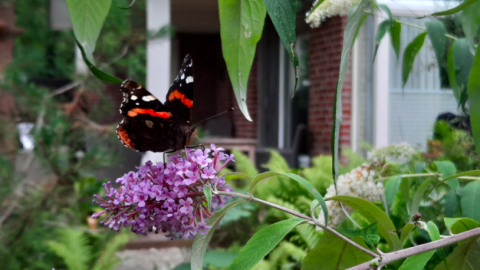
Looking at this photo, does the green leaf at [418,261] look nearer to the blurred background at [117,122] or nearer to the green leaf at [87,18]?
the green leaf at [87,18]

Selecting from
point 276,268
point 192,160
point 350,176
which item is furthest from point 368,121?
point 192,160

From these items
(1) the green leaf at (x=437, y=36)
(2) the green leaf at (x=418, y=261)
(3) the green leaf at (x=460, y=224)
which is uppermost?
(1) the green leaf at (x=437, y=36)

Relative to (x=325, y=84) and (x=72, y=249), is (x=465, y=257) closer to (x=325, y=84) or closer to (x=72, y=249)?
(x=72, y=249)

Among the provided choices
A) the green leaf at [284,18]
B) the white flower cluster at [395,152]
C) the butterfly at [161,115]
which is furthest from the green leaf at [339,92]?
the white flower cluster at [395,152]

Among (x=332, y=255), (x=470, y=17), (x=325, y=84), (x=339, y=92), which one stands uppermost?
(x=325, y=84)

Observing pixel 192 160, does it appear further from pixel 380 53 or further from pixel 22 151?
pixel 380 53

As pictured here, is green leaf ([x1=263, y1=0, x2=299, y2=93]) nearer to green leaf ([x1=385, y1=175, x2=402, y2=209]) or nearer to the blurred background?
green leaf ([x1=385, y1=175, x2=402, y2=209])

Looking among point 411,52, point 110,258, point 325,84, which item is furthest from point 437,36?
point 325,84
